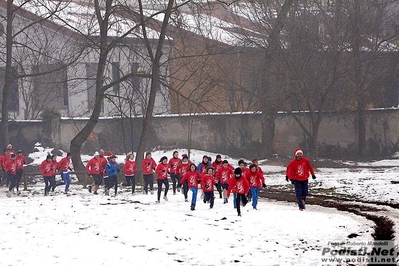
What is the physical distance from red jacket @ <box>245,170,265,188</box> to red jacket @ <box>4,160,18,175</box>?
1245 cm

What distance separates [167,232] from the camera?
643 inches

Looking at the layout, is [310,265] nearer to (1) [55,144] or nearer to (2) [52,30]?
(1) [55,144]

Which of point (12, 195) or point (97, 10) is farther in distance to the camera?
point (97, 10)

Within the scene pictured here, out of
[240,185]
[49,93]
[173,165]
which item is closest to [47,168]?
[173,165]

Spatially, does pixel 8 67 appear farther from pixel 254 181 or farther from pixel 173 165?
pixel 254 181

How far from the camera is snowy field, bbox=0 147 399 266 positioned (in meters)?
13.3

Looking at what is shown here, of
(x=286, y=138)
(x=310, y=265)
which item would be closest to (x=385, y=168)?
(x=286, y=138)

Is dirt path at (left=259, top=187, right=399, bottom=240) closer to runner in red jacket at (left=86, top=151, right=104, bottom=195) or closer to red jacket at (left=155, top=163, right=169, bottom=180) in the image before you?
red jacket at (left=155, top=163, right=169, bottom=180)

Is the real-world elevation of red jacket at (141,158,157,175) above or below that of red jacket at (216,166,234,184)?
above

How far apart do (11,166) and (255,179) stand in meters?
12.9

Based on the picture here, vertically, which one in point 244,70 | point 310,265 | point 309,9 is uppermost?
point 309,9

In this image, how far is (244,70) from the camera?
48844 millimetres

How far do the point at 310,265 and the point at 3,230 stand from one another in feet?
24.5

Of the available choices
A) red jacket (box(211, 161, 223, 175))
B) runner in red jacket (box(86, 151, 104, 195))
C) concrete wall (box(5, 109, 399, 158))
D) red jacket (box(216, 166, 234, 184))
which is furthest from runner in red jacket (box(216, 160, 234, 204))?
concrete wall (box(5, 109, 399, 158))
